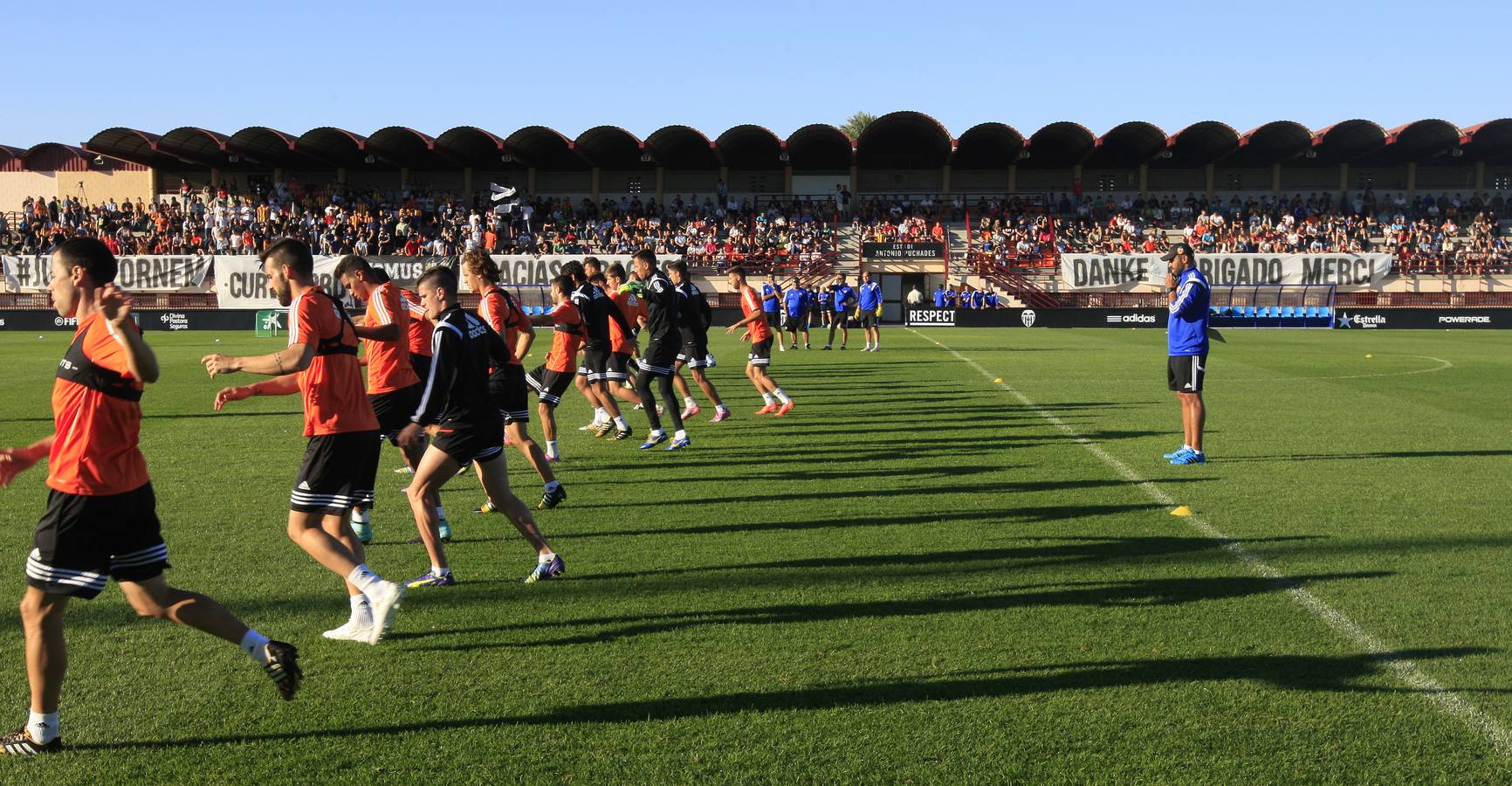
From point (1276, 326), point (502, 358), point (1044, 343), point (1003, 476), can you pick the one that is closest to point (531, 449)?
point (502, 358)

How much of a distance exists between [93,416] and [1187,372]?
9.35 m

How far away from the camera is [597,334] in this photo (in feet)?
38.2

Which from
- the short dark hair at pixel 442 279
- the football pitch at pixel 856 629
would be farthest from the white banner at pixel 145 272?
the short dark hair at pixel 442 279

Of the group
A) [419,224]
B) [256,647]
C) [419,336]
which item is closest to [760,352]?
[419,336]

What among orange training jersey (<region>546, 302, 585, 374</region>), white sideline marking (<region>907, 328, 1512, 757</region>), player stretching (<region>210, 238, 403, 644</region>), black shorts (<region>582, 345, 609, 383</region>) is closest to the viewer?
white sideline marking (<region>907, 328, 1512, 757</region>)

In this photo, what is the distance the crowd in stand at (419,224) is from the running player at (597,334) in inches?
1487

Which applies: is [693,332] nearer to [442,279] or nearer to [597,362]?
[597,362]

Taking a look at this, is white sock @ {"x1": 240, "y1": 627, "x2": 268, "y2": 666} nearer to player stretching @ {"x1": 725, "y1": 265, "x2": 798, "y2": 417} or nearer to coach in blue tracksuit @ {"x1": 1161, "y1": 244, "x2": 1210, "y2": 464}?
coach in blue tracksuit @ {"x1": 1161, "y1": 244, "x2": 1210, "y2": 464}

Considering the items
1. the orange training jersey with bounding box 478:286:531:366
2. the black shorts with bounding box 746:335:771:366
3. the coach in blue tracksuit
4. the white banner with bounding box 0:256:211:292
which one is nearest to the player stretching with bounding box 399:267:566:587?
the orange training jersey with bounding box 478:286:531:366

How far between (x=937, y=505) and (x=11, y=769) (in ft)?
20.3

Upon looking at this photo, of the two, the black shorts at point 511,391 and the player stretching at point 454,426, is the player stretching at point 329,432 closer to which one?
the player stretching at point 454,426

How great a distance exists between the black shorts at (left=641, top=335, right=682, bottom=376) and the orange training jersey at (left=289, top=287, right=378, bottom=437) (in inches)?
249

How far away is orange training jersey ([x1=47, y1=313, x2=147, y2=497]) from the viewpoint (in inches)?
159

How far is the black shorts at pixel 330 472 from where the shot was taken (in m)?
5.46
